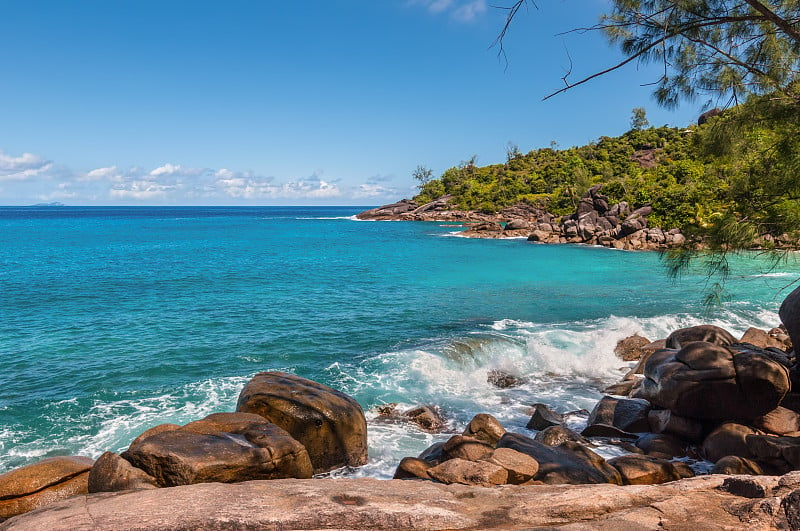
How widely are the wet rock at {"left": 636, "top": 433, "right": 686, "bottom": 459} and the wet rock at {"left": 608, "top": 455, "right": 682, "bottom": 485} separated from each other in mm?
1496

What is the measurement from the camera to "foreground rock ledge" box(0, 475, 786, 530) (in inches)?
171

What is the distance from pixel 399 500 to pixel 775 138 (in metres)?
11.5

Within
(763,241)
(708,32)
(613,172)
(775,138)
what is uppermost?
(613,172)

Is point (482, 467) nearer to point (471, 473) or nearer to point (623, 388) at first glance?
point (471, 473)

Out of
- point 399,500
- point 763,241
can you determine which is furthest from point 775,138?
point 399,500

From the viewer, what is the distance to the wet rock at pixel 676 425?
10.8m

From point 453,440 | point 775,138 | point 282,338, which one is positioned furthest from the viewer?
point 282,338

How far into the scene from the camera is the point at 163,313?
23.5m

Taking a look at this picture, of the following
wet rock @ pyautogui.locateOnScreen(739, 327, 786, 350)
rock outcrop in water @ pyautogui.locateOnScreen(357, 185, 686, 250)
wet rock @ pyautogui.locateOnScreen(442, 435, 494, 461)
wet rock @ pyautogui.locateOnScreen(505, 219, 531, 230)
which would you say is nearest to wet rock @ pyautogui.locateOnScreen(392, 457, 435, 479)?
wet rock @ pyautogui.locateOnScreen(442, 435, 494, 461)

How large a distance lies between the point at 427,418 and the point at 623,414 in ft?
17.1

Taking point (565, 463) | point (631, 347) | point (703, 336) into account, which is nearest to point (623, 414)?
point (703, 336)

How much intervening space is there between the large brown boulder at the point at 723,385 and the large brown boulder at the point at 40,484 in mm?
12142

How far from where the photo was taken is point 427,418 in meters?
13.2

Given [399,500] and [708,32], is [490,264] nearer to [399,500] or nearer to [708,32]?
[708,32]
